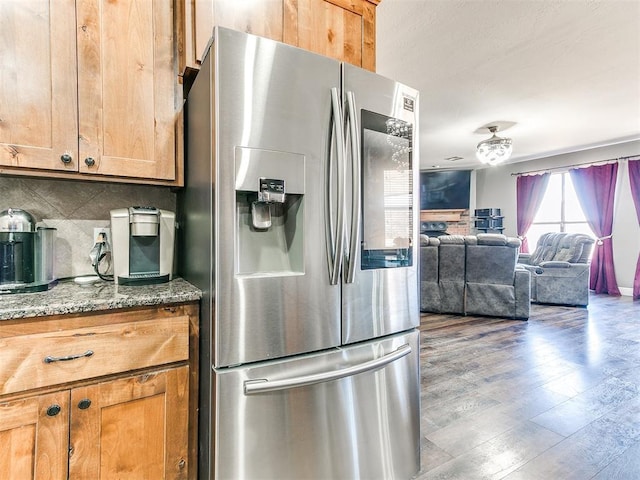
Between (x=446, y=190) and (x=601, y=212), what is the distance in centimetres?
310

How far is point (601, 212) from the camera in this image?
243 inches

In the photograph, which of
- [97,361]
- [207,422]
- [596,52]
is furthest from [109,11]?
[596,52]

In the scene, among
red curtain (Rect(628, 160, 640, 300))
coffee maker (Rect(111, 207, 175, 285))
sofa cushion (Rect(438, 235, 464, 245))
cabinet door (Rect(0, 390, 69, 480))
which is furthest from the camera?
red curtain (Rect(628, 160, 640, 300))

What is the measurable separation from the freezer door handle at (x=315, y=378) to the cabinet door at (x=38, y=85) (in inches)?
43.3

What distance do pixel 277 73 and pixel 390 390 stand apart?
1.32m

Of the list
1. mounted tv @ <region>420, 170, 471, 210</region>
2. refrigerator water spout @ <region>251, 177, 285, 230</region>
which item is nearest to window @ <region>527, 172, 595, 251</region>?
mounted tv @ <region>420, 170, 471, 210</region>

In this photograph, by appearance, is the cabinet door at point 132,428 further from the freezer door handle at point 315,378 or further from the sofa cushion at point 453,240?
the sofa cushion at point 453,240

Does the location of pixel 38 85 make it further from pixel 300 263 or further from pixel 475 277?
pixel 475 277

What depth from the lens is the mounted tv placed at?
8289 mm

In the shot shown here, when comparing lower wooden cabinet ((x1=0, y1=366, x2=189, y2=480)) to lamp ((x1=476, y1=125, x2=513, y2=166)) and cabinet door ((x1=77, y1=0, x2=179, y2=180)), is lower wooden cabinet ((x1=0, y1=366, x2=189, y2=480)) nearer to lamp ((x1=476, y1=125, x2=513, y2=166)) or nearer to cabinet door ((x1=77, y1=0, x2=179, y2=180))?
cabinet door ((x1=77, y1=0, x2=179, y2=180))

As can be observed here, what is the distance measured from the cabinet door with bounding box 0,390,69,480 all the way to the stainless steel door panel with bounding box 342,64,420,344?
97 centimetres

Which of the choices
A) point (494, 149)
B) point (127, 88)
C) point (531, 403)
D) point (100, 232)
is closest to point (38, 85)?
point (127, 88)

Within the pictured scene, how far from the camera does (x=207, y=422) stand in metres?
1.16

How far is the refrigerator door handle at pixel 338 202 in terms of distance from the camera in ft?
4.07
